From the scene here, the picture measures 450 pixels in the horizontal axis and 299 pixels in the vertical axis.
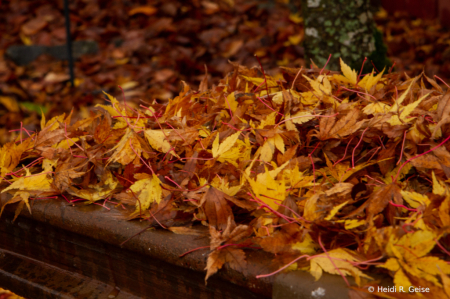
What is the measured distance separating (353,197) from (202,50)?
3.22m

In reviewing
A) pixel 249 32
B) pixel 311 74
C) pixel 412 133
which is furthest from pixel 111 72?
pixel 412 133

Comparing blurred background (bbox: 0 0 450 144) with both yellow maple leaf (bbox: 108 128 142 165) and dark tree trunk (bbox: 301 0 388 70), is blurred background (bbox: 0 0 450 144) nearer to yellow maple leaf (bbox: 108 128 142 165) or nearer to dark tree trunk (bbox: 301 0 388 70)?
dark tree trunk (bbox: 301 0 388 70)

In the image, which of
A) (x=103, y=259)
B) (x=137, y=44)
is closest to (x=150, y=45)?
(x=137, y=44)

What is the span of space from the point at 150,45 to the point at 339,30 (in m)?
2.53

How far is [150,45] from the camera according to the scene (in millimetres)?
4223

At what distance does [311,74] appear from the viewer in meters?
1.54

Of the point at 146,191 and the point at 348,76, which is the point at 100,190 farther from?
the point at 348,76

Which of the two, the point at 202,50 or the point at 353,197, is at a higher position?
the point at 353,197

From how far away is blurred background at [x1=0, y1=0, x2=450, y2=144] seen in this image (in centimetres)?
363

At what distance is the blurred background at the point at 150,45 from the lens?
363 cm

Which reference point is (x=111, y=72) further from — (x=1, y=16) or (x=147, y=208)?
(x=147, y=208)

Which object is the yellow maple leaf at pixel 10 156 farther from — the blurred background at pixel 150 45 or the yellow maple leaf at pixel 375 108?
the blurred background at pixel 150 45

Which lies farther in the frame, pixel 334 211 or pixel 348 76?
pixel 348 76

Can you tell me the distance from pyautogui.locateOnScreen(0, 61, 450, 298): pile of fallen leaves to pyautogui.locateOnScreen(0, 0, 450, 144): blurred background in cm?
214
